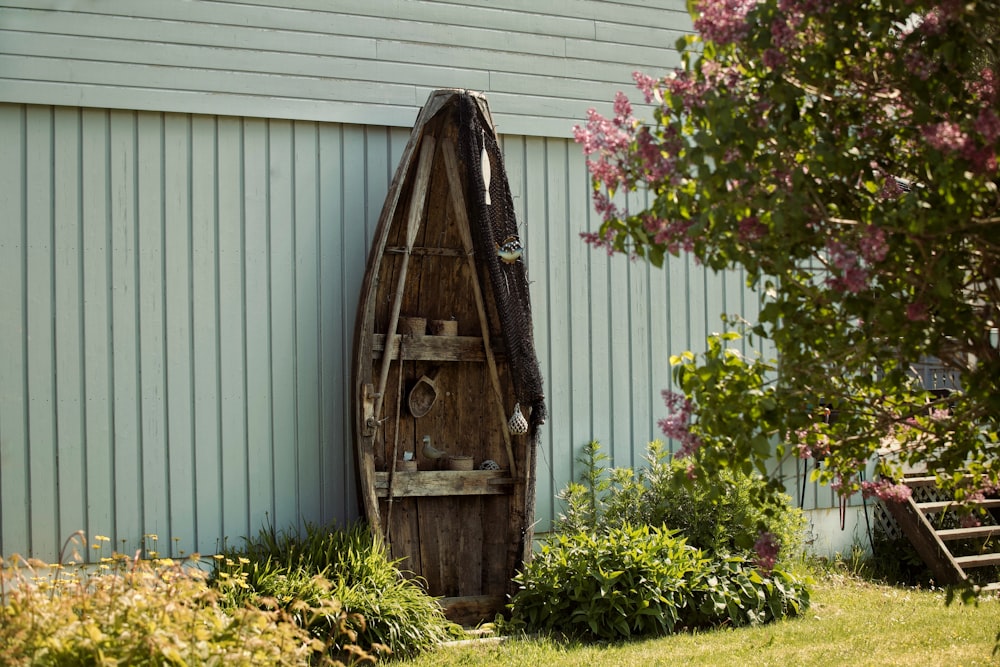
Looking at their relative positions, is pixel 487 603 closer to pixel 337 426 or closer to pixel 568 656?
pixel 568 656

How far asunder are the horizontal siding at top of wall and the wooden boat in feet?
1.66

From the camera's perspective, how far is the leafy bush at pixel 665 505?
6.18 meters

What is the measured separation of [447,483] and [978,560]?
11.2 feet

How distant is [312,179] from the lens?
6160 millimetres

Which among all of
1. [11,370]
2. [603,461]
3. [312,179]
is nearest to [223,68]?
[312,179]

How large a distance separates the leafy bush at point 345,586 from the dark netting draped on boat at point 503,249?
1178 mm

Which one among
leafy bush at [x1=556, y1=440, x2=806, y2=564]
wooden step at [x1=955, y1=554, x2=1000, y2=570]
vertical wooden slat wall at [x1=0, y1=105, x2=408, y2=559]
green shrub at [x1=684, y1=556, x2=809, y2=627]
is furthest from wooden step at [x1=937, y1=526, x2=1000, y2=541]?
vertical wooden slat wall at [x1=0, y1=105, x2=408, y2=559]

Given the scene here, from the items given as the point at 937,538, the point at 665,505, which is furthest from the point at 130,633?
the point at 937,538

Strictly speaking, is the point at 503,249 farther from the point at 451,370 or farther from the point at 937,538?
the point at 937,538

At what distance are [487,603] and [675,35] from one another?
387cm

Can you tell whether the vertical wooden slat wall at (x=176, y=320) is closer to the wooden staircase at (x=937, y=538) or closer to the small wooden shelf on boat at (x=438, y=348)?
the small wooden shelf on boat at (x=438, y=348)

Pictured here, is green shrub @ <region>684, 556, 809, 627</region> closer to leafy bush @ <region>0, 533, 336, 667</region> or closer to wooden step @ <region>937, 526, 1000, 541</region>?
wooden step @ <region>937, 526, 1000, 541</region>

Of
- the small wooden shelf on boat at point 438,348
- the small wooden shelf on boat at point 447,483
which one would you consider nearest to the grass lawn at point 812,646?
the small wooden shelf on boat at point 447,483

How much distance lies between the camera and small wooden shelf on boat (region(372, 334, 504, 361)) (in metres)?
6.11
